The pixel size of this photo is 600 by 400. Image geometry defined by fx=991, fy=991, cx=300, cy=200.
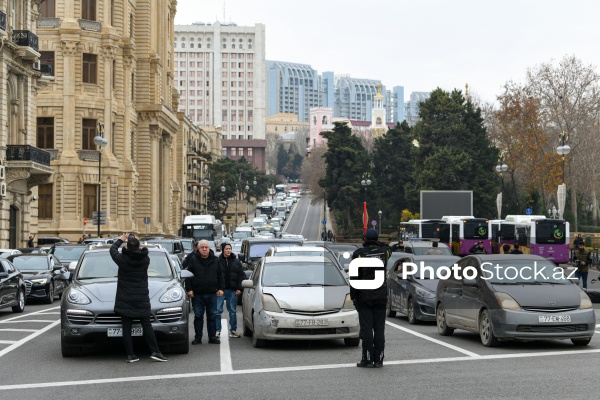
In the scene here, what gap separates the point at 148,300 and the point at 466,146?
8664 cm

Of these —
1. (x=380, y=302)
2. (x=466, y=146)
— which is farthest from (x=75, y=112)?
(x=380, y=302)

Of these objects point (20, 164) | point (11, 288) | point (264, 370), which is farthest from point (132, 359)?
point (20, 164)

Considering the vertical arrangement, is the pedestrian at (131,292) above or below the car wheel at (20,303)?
above

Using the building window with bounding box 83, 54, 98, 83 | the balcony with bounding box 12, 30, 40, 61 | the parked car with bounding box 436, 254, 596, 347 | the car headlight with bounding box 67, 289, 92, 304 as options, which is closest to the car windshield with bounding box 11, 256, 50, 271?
the car headlight with bounding box 67, 289, 92, 304

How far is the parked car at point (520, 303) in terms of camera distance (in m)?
16.0

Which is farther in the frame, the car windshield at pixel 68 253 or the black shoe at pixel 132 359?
the car windshield at pixel 68 253

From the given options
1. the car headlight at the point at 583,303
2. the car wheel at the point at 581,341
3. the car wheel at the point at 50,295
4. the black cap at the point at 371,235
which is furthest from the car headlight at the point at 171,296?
the car wheel at the point at 50,295

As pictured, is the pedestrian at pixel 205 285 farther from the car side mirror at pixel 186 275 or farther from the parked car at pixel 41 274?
the parked car at pixel 41 274

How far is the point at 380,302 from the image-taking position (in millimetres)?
13852

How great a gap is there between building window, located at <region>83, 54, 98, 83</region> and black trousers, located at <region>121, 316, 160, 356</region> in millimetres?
61731

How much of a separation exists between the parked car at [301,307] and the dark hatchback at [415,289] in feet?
16.1

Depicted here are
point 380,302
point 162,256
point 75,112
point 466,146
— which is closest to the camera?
point 380,302

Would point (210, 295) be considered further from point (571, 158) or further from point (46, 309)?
point (571, 158)

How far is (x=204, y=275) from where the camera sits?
17.6m
